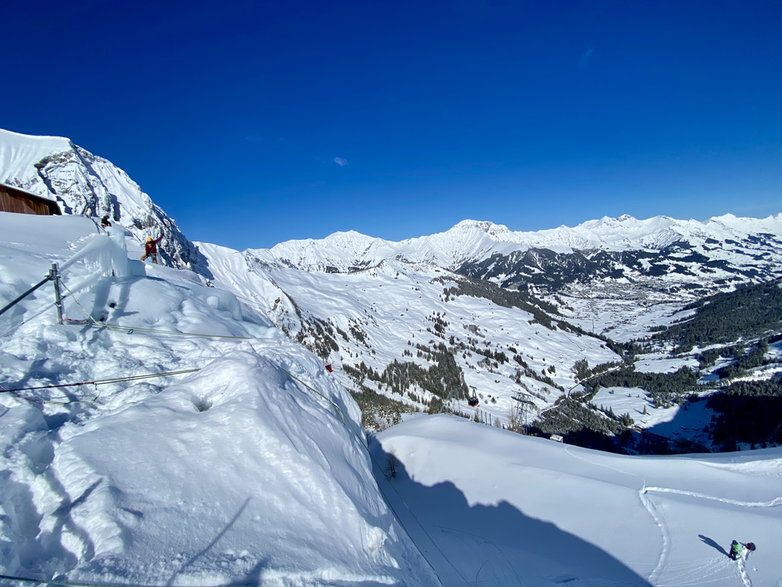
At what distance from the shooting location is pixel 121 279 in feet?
39.2

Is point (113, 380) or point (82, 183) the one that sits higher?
point (82, 183)

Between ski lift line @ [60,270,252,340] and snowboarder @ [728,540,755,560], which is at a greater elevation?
ski lift line @ [60,270,252,340]

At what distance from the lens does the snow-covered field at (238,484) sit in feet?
15.1

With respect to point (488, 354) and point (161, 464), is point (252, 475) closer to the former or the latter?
point (161, 464)

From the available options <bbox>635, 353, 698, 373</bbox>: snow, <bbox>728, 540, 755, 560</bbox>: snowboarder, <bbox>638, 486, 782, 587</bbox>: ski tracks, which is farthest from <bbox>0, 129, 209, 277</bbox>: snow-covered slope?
<bbox>635, 353, 698, 373</bbox>: snow

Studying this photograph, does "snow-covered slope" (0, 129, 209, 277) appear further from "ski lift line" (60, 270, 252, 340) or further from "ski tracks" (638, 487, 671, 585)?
"ski tracks" (638, 487, 671, 585)

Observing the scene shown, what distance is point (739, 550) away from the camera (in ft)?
41.8

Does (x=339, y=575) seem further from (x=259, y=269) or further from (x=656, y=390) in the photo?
(x=259, y=269)

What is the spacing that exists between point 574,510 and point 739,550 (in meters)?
5.31

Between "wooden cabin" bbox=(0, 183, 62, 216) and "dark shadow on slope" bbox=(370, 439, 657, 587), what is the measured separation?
33034mm

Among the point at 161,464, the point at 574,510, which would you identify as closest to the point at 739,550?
the point at 574,510

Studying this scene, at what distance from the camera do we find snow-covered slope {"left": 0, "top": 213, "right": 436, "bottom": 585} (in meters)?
4.35

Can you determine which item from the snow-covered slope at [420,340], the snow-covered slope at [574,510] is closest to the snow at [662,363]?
the snow-covered slope at [420,340]

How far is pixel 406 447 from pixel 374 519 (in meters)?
15.4
